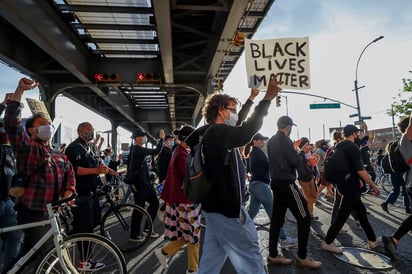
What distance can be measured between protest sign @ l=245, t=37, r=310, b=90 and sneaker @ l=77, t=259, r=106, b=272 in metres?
2.72

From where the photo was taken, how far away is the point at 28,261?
9.81 feet

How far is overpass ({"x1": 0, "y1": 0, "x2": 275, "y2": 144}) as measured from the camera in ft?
27.1

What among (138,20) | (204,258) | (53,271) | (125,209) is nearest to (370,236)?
(204,258)

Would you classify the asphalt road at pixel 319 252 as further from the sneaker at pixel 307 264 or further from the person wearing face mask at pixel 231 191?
the person wearing face mask at pixel 231 191

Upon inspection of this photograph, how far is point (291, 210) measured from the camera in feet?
13.8

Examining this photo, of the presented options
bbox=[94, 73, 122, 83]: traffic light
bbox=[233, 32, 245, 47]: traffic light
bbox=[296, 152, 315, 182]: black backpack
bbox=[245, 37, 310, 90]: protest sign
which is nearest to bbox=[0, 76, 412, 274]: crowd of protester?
bbox=[245, 37, 310, 90]: protest sign

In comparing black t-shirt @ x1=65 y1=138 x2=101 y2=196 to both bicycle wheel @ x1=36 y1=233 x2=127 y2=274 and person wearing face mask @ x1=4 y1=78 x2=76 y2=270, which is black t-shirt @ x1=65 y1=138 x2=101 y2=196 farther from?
bicycle wheel @ x1=36 y1=233 x2=127 y2=274

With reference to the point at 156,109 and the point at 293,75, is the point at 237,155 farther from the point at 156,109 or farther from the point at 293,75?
the point at 156,109

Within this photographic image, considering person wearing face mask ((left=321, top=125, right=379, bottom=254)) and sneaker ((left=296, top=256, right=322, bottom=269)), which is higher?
person wearing face mask ((left=321, top=125, right=379, bottom=254))

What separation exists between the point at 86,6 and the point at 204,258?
8034 mm

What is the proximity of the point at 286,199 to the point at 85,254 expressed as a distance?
243 cm

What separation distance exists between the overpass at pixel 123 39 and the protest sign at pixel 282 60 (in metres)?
3.82

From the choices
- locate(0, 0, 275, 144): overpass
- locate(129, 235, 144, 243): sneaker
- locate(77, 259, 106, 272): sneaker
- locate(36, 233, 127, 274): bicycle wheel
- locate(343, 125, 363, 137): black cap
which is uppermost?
locate(0, 0, 275, 144): overpass

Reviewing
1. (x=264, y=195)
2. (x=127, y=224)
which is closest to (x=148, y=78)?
(x=127, y=224)
